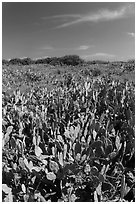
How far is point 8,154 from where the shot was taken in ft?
7.62

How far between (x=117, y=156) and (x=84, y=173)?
0.35 meters

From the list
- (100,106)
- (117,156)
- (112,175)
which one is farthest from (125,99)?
(112,175)

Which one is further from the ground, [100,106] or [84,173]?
[100,106]

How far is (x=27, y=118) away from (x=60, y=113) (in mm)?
404

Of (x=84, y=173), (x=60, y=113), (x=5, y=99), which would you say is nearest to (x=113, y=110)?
(x=60, y=113)

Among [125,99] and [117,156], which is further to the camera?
[125,99]

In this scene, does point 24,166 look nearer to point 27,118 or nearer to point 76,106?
point 27,118

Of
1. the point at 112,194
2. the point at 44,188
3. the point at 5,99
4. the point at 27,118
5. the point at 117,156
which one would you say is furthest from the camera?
the point at 5,99

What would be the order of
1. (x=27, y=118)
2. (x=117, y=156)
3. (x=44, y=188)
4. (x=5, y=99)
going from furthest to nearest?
(x=5, y=99) < (x=27, y=118) < (x=117, y=156) < (x=44, y=188)

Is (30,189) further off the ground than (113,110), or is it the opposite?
(113,110)

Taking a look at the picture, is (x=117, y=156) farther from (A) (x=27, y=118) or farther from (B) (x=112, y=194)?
(A) (x=27, y=118)

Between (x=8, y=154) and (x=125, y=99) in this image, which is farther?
(x=125, y=99)

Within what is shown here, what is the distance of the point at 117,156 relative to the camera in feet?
7.52

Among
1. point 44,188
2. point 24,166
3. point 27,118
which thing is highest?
point 27,118
